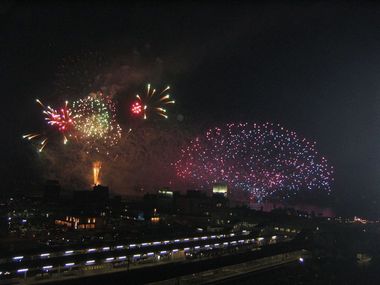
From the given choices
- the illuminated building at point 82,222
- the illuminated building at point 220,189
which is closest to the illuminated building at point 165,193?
the illuminated building at point 220,189

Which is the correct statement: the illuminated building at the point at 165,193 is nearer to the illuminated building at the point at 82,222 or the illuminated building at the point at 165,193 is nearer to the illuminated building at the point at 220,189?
the illuminated building at the point at 220,189

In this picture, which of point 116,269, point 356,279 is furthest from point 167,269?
point 356,279

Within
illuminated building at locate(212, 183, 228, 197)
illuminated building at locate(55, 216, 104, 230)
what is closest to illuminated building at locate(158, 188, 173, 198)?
illuminated building at locate(212, 183, 228, 197)

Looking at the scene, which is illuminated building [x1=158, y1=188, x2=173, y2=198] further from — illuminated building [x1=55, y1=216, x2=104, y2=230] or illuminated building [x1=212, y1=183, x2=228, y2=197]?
illuminated building [x1=55, y1=216, x2=104, y2=230]

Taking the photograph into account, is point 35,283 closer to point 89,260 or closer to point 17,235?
point 89,260

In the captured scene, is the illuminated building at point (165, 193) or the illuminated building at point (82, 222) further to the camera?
the illuminated building at point (165, 193)

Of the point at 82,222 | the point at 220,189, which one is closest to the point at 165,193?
the point at 220,189

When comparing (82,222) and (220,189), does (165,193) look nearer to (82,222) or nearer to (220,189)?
(220,189)

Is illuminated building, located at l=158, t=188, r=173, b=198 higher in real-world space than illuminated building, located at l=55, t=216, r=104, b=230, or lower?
higher

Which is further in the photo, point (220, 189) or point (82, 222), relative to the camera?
point (220, 189)

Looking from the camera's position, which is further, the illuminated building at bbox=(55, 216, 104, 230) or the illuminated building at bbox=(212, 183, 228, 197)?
the illuminated building at bbox=(212, 183, 228, 197)

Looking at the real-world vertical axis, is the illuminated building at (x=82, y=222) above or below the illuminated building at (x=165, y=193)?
below
